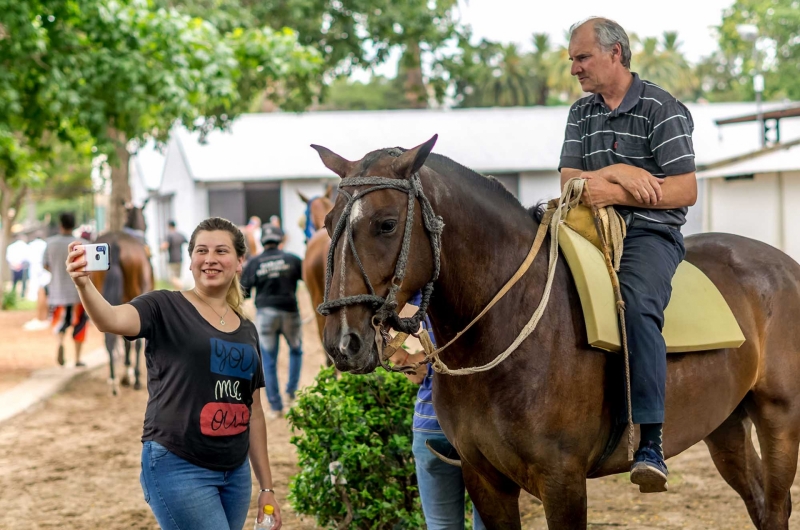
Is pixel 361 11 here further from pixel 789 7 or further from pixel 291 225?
pixel 789 7

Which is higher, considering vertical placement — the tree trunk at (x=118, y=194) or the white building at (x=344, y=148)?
the white building at (x=344, y=148)

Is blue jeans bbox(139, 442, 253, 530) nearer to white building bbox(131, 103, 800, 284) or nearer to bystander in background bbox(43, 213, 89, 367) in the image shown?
bystander in background bbox(43, 213, 89, 367)

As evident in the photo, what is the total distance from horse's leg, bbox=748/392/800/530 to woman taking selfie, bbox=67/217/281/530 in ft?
7.90

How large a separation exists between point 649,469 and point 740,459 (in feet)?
5.14

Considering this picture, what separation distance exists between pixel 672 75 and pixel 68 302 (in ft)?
197

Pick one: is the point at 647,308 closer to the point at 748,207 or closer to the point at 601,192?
the point at 601,192

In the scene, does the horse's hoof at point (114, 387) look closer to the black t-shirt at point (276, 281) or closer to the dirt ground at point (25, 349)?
the dirt ground at point (25, 349)

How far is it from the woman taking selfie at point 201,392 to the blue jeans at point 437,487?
0.72m

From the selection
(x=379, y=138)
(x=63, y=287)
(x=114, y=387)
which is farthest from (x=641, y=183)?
(x=379, y=138)

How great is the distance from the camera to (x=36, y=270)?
2086cm

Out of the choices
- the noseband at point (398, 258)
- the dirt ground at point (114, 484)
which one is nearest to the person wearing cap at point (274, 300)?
the dirt ground at point (114, 484)

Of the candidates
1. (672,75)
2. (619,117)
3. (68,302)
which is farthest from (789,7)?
(619,117)

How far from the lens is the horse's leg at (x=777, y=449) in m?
4.16

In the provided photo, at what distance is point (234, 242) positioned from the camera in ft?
11.8
